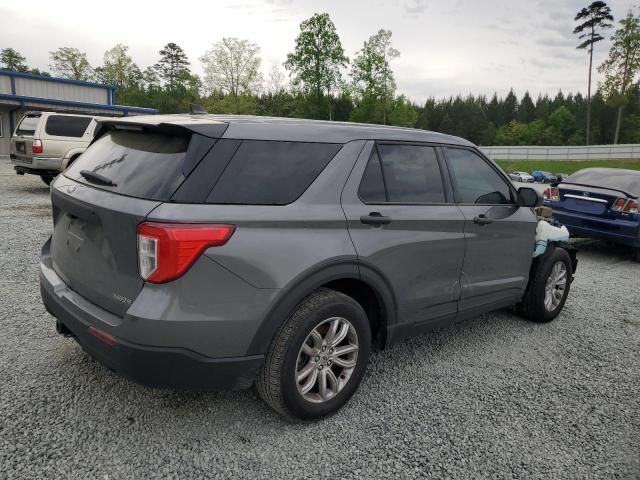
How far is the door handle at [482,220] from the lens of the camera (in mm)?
3761

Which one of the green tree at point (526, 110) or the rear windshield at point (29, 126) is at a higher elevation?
the green tree at point (526, 110)

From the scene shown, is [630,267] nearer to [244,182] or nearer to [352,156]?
[352,156]

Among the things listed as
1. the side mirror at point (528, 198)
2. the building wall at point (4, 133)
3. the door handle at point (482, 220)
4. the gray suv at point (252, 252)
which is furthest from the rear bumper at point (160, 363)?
the building wall at point (4, 133)

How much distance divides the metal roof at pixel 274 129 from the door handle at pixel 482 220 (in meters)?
0.82

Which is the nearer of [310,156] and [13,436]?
[13,436]

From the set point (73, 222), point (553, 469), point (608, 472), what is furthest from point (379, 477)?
point (73, 222)

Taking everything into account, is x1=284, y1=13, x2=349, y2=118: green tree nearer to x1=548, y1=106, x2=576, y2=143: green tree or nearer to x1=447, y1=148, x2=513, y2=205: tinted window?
x1=447, y1=148, x2=513, y2=205: tinted window

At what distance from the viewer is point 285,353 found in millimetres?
2646

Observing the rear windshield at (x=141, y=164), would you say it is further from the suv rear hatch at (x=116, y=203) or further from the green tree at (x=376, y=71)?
the green tree at (x=376, y=71)

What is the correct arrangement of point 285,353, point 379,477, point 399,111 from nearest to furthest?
point 379,477 → point 285,353 → point 399,111

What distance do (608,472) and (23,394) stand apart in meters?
3.38

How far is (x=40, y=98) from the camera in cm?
2469

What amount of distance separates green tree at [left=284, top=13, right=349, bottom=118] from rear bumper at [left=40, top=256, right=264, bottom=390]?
49013 mm

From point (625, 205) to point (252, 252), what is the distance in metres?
7.33
